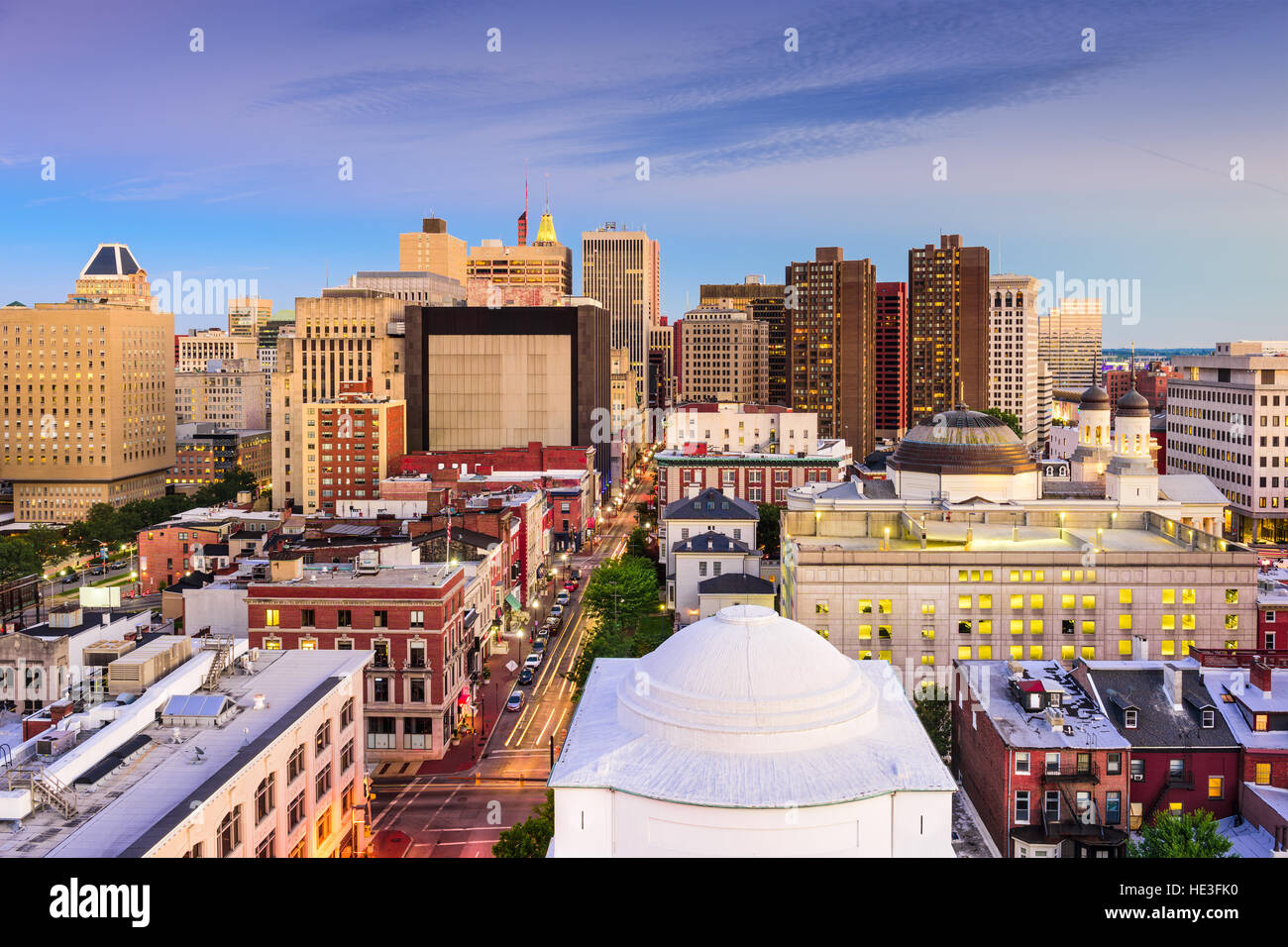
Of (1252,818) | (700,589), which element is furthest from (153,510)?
(1252,818)

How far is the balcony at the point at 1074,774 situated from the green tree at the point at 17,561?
3254 inches

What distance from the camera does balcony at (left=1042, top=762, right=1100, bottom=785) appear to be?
1390 inches

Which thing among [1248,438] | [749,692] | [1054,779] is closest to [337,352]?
[1248,438]

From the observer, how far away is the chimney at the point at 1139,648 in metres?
47.2

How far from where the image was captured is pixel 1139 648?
49219 millimetres

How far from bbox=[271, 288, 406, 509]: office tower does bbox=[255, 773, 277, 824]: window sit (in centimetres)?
10852

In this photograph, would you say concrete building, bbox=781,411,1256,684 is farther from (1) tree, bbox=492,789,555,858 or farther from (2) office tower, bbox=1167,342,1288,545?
(2) office tower, bbox=1167,342,1288,545

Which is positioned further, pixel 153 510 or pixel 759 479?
pixel 153 510

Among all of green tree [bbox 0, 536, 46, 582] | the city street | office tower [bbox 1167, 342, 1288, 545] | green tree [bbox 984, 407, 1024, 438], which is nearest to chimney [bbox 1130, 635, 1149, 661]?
the city street

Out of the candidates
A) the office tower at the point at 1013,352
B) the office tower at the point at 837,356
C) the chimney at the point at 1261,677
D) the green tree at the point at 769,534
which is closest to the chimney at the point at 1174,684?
the chimney at the point at 1261,677

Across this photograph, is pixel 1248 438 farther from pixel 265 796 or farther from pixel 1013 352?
pixel 265 796
